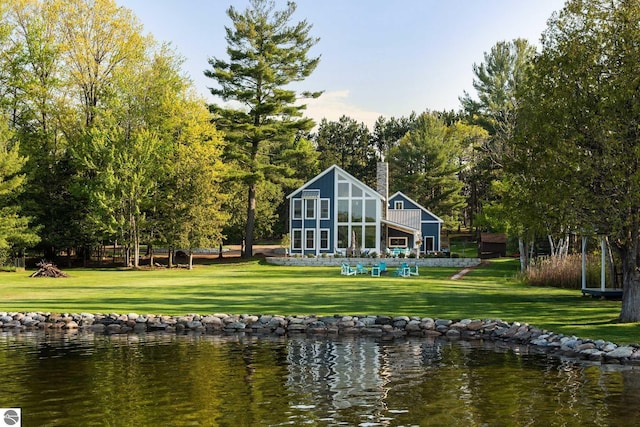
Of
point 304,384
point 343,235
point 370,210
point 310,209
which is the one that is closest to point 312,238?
point 310,209

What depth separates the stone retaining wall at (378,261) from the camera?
1539 inches

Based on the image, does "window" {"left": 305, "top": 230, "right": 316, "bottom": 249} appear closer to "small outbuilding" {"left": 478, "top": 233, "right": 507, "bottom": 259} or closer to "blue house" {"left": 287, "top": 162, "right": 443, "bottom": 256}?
"blue house" {"left": 287, "top": 162, "right": 443, "bottom": 256}

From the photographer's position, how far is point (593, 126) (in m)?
14.1

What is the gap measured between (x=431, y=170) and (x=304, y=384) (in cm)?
5465

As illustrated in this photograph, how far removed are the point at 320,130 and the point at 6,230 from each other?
53178 millimetres

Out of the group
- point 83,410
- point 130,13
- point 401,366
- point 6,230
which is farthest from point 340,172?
point 83,410

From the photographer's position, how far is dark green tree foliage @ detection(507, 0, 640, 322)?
1382cm

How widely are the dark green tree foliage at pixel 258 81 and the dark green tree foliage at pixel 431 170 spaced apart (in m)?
17.8

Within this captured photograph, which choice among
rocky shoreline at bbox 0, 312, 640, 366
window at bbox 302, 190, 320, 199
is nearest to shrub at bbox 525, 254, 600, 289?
rocky shoreline at bbox 0, 312, 640, 366

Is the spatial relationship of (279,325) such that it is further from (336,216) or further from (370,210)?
(370,210)

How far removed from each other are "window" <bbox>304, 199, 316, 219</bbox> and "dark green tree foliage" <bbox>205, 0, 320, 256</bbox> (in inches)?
143

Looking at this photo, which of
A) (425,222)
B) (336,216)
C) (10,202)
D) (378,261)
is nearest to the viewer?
→ (10,202)

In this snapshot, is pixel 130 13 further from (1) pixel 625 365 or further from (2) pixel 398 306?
(1) pixel 625 365

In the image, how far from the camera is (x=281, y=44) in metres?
49.0
